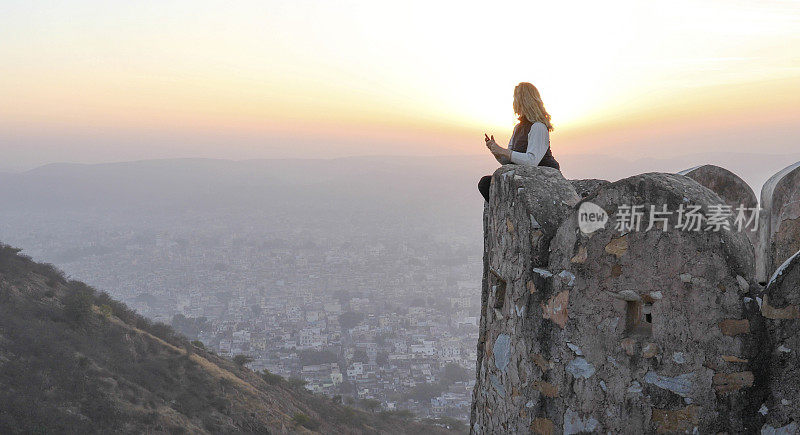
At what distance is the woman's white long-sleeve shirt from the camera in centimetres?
485

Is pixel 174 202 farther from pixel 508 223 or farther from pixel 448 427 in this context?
pixel 508 223

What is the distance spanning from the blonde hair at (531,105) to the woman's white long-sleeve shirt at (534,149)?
0.08m

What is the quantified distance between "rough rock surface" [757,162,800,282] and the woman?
2.01 metres

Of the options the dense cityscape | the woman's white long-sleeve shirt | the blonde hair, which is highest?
the blonde hair

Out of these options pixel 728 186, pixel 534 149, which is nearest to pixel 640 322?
pixel 534 149

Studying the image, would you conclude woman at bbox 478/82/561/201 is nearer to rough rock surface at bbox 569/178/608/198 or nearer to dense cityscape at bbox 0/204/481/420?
rough rock surface at bbox 569/178/608/198

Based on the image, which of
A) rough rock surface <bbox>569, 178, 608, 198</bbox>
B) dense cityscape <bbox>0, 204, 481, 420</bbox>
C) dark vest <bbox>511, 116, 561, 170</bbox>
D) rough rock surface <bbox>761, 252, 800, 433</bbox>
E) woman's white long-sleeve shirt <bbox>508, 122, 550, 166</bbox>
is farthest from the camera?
dense cityscape <bbox>0, 204, 481, 420</bbox>

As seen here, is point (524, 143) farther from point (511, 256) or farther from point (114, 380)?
point (114, 380)

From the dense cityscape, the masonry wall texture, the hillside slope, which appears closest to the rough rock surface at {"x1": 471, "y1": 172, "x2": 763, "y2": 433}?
the masonry wall texture

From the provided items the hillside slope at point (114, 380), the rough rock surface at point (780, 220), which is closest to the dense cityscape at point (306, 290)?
the hillside slope at point (114, 380)

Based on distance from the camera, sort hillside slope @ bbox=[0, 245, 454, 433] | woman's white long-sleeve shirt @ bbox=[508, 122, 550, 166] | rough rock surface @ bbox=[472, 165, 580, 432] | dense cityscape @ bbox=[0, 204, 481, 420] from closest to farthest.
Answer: rough rock surface @ bbox=[472, 165, 580, 432]
woman's white long-sleeve shirt @ bbox=[508, 122, 550, 166]
hillside slope @ bbox=[0, 245, 454, 433]
dense cityscape @ bbox=[0, 204, 481, 420]

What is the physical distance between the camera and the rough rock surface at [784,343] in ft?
11.2

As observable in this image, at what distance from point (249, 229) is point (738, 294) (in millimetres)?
133490

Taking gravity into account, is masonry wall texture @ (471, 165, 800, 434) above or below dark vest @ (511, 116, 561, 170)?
below
